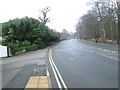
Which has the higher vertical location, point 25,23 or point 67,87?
point 25,23

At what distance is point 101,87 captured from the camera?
27.1 feet

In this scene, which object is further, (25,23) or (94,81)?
(25,23)

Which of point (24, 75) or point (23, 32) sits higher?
point (23, 32)

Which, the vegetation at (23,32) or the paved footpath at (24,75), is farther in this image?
the vegetation at (23,32)

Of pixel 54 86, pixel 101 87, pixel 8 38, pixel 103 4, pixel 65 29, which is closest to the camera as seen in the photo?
pixel 101 87

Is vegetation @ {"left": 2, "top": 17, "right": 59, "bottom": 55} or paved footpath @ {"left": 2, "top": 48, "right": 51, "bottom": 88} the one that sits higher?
vegetation @ {"left": 2, "top": 17, "right": 59, "bottom": 55}

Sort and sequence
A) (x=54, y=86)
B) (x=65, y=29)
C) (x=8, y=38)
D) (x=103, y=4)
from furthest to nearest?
(x=65, y=29) → (x=103, y=4) → (x=8, y=38) → (x=54, y=86)

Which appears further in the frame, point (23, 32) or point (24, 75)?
point (23, 32)

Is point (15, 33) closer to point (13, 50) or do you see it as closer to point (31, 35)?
point (31, 35)

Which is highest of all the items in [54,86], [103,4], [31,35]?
[103,4]

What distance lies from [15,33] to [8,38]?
64.8 inches

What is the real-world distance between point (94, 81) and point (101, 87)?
47.8 inches

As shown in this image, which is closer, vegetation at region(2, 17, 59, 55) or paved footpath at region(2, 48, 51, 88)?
paved footpath at region(2, 48, 51, 88)

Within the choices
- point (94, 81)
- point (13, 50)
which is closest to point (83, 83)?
point (94, 81)
